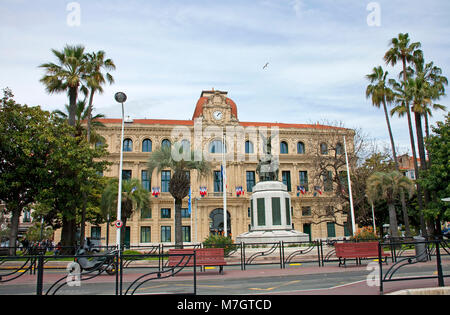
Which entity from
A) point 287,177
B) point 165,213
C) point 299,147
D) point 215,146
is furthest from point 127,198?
point 299,147

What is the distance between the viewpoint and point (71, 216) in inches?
1042

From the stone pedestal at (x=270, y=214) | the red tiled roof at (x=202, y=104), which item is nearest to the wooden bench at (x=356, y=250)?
the stone pedestal at (x=270, y=214)

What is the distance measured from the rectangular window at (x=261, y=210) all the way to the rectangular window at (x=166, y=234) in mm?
30362

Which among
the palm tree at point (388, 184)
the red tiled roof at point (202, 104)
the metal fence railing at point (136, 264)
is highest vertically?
the red tiled roof at point (202, 104)

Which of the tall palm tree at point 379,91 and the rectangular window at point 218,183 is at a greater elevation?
the tall palm tree at point 379,91

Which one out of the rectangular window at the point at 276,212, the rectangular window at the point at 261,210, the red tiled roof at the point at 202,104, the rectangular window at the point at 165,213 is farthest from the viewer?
the red tiled roof at the point at 202,104

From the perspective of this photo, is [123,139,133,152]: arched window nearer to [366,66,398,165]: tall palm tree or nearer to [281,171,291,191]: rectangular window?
[281,171,291,191]: rectangular window

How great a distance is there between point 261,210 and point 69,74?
1812cm

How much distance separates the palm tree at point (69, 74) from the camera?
2809 centimetres

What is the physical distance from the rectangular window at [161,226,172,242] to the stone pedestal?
29785mm

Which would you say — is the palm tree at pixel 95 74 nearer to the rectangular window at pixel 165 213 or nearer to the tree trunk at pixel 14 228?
the tree trunk at pixel 14 228

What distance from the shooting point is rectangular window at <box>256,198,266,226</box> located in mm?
23266

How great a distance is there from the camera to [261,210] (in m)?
23.4

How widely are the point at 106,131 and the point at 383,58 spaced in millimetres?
36832
